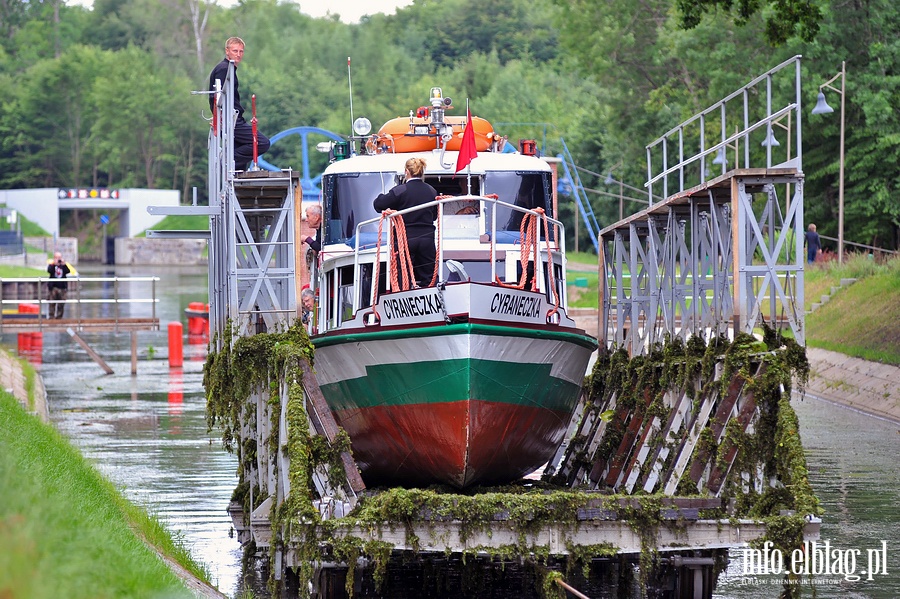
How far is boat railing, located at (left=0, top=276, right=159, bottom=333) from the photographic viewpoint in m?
33.9

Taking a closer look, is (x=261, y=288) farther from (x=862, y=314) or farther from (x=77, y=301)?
(x=862, y=314)

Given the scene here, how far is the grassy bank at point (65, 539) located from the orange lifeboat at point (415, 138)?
5.78 meters

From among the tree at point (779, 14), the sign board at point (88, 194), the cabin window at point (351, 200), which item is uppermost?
the tree at point (779, 14)

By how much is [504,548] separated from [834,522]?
6976mm

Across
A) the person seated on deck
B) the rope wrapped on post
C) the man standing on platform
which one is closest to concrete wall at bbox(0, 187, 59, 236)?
the man standing on platform

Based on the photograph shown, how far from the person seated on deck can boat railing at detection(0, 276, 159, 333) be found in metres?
17.8

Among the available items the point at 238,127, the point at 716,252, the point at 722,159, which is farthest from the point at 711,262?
the point at 238,127

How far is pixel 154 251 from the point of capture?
115188 mm

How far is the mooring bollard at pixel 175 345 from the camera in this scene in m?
37.9

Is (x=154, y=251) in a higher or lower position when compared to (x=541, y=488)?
higher

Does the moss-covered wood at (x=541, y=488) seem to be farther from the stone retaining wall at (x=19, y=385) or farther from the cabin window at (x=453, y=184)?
the stone retaining wall at (x=19, y=385)

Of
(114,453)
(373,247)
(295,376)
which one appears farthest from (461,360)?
(114,453)

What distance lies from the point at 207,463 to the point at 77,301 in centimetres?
1104

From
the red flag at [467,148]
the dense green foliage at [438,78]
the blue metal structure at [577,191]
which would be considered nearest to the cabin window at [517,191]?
the red flag at [467,148]
